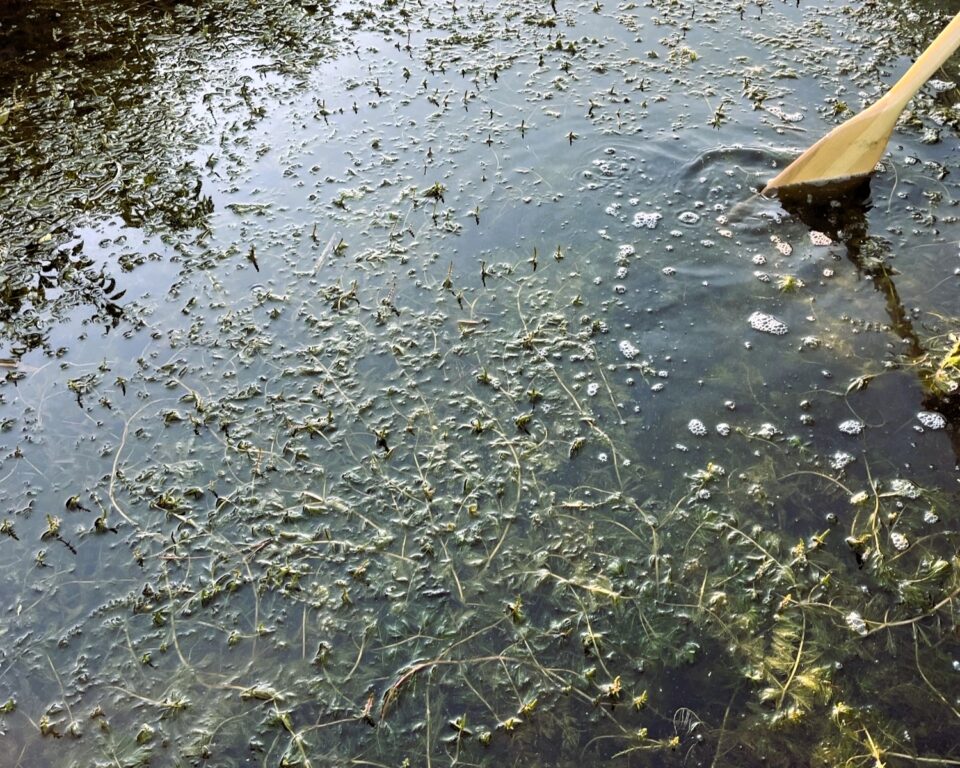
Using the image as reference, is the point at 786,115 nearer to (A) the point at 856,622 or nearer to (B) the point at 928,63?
(B) the point at 928,63

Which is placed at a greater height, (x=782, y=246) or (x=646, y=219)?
(x=646, y=219)

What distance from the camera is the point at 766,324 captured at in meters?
3.81

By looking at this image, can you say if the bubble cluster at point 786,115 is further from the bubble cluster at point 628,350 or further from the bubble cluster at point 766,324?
the bubble cluster at point 628,350

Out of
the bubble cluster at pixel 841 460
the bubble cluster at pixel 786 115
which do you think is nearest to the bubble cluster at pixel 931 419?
the bubble cluster at pixel 841 460

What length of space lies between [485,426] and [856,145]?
2746 mm

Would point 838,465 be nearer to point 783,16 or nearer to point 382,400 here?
point 382,400

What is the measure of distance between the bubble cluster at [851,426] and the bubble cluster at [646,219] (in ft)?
5.04

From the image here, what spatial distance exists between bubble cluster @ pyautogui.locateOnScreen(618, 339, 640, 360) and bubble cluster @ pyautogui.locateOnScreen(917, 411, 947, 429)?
1298mm

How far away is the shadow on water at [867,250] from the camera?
3467mm

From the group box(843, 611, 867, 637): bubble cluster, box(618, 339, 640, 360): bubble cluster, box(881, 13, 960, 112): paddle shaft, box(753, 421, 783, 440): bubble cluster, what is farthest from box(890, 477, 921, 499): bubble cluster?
box(881, 13, 960, 112): paddle shaft

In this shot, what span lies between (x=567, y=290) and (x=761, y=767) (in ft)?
7.83

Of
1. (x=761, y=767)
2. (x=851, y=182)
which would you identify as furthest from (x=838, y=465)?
(x=851, y=182)

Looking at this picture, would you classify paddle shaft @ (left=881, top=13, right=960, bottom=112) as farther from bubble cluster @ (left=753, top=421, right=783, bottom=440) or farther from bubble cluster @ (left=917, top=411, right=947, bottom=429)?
bubble cluster @ (left=753, top=421, right=783, bottom=440)

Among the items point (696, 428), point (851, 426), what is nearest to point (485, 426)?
point (696, 428)
